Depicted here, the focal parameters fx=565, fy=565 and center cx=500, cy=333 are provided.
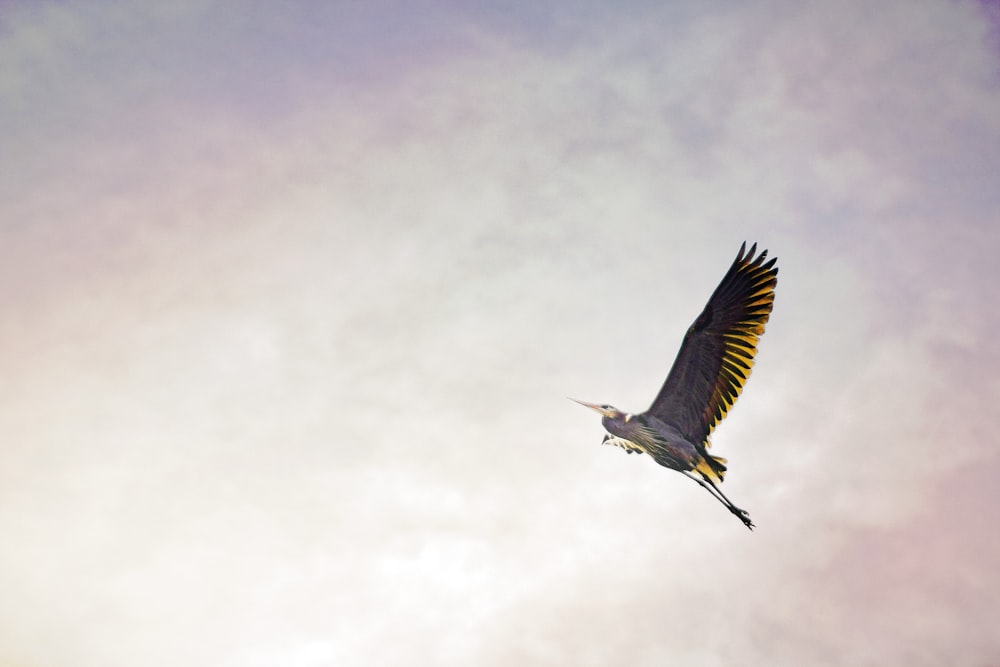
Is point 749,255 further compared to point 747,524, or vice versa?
point 749,255

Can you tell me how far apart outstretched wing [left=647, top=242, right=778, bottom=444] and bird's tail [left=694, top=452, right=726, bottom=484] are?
0.48 metres

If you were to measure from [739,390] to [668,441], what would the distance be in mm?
2127

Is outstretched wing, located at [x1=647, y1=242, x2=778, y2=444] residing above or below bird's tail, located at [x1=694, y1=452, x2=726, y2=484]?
above

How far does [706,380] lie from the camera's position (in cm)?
1416

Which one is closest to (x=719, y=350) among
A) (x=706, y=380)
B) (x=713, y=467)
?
(x=706, y=380)

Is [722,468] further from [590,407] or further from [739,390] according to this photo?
[590,407]

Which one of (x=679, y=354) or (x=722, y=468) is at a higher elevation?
(x=679, y=354)

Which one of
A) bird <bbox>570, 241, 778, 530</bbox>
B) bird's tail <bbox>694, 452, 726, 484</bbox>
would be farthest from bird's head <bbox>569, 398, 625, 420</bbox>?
bird's tail <bbox>694, 452, 726, 484</bbox>

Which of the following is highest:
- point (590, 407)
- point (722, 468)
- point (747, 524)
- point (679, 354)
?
point (679, 354)

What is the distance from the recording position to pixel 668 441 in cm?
1402

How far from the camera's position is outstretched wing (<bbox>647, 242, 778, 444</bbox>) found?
13.9 metres

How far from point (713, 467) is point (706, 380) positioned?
2.15 metres

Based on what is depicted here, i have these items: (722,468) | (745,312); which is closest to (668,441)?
(722,468)

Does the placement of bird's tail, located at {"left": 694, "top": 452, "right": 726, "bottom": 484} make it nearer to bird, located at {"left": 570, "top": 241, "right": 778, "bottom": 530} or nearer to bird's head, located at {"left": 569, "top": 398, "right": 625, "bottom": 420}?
bird, located at {"left": 570, "top": 241, "right": 778, "bottom": 530}
